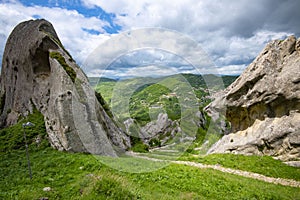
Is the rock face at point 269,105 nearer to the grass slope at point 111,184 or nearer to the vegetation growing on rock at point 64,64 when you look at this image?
the grass slope at point 111,184

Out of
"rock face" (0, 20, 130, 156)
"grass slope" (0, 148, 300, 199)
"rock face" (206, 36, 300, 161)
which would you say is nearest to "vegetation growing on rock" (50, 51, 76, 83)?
"rock face" (0, 20, 130, 156)

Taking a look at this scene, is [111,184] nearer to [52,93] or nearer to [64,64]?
[52,93]

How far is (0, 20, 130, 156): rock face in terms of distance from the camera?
22.9 meters

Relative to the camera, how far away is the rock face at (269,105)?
2311 cm

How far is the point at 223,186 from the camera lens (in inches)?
581

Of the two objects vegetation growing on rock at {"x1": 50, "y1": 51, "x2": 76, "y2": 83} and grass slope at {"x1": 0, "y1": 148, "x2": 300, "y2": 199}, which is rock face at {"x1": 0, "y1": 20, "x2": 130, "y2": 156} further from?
grass slope at {"x1": 0, "y1": 148, "x2": 300, "y2": 199}

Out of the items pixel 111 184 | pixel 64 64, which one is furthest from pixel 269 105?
pixel 64 64

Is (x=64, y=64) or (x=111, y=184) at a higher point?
(x=64, y=64)

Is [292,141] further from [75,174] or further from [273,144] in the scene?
[75,174]

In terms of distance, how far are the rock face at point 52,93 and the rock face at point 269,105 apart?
1757cm

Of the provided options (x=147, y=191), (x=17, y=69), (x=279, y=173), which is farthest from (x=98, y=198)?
(x=17, y=69)

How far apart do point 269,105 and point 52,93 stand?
88.1 feet

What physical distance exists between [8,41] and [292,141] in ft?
166

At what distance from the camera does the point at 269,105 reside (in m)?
26.2
